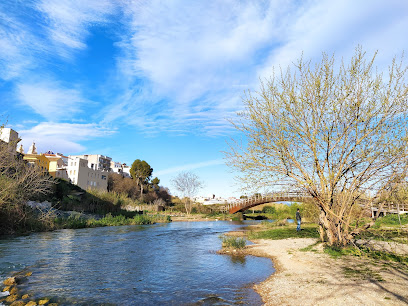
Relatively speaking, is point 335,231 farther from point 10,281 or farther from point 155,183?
point 155,183

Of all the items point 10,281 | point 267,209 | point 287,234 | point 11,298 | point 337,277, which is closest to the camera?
point 11,298

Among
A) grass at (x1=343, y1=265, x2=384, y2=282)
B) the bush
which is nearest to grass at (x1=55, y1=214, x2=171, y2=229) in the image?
grass at (x1=343, y1=265, x2=384, y2=282)

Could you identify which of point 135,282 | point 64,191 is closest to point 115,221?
point 64,191

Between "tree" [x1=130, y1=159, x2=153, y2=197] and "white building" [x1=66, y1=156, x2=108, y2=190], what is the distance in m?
10.5

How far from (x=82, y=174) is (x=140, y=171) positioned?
711 inches

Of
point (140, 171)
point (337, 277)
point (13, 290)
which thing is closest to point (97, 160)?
point (140, 171)

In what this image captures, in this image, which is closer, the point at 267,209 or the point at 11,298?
the point at 11,298

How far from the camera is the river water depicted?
8.32 m

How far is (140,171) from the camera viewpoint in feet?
298

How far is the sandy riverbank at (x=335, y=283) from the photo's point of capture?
6.93 m

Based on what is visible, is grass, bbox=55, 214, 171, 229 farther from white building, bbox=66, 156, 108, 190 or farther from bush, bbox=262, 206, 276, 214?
white building, bbox=66, 156, 108, 190

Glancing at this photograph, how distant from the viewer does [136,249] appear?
17.6 metres

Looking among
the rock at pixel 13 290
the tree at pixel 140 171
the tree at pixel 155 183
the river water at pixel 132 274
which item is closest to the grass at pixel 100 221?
the river water at pixel 132 274

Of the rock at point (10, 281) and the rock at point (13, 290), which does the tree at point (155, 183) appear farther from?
the rock at point (13, 290)
